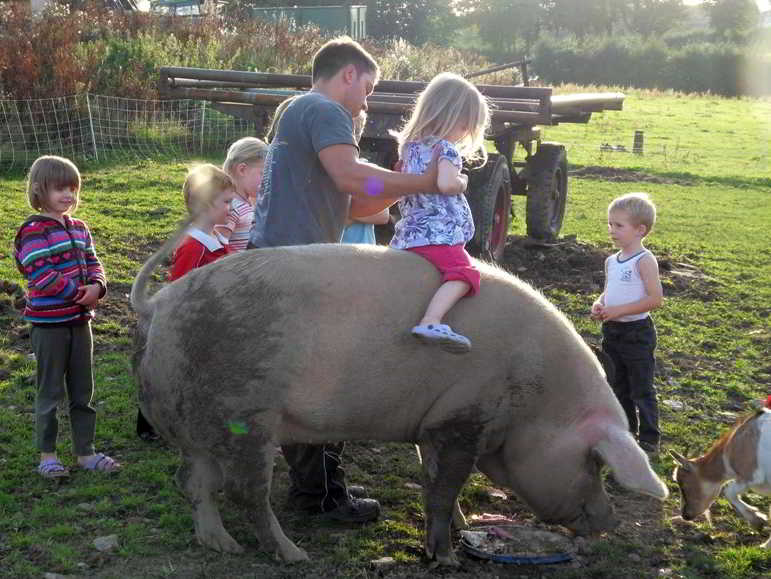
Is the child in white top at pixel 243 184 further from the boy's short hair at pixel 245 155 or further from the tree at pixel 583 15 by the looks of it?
the tree at pixel 583 15

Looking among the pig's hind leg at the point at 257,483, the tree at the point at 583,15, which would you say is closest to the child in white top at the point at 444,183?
the pig's hind leg at the point at 257,483

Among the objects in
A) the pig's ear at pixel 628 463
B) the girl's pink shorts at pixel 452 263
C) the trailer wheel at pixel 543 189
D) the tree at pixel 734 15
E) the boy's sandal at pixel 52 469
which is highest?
the tree at pixel 734 15

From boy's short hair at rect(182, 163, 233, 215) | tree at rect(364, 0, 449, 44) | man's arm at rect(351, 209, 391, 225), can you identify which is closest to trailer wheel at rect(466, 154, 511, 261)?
man's arm at rect(351, 209, 391, 225)

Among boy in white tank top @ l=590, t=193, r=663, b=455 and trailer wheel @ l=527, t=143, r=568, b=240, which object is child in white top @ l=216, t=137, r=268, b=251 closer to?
boy in white tank top @ l=590, t=193, r=663, b=455

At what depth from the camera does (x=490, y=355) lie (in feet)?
13.1

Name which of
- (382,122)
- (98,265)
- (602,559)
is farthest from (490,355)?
(382,122)

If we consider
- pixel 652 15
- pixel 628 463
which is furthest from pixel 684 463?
pixel 652 15

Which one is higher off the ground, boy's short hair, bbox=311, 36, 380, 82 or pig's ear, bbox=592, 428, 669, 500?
boy's short hair, bbox=311, 36, 380, 82

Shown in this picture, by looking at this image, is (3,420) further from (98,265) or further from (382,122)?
(382,122)

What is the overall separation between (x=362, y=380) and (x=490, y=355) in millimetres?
566

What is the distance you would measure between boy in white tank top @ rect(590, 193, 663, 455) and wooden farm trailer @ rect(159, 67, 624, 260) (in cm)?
258

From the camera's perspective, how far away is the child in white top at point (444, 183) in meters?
3.90

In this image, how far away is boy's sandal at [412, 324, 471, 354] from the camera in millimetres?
3725

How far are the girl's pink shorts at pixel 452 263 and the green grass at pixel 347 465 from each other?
127 centimetres
